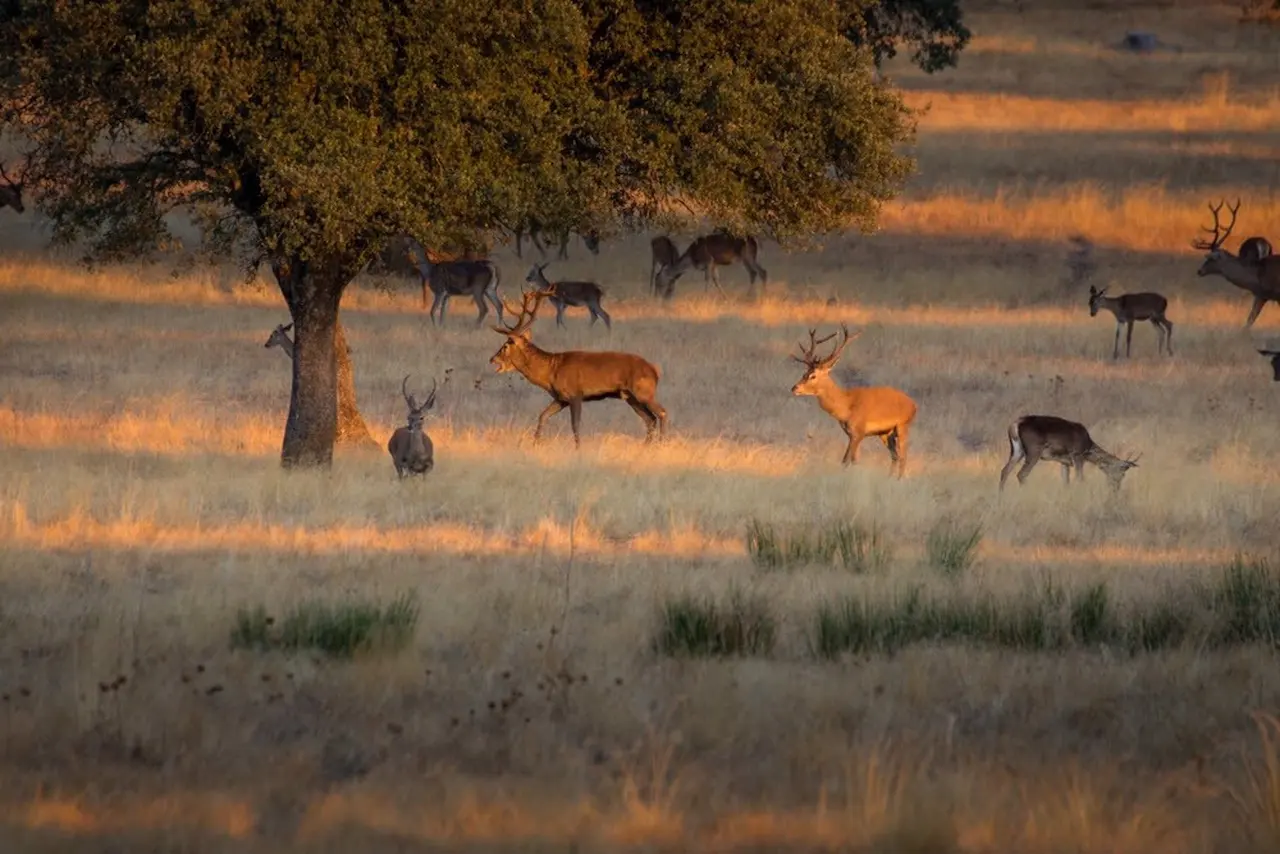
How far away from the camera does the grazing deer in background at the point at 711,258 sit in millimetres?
33719

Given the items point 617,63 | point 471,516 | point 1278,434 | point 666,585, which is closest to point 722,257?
point 1278,434

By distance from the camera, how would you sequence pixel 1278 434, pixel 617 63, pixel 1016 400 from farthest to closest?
pixel 1016 400, pixel 1278 434, pixel 617 63

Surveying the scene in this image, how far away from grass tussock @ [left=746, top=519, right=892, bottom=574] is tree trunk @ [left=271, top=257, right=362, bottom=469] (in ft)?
16.8

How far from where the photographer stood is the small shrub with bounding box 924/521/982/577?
39.7 feet

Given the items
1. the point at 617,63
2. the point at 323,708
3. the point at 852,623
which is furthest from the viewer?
the point at 617,63

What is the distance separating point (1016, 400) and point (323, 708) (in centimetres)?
1579

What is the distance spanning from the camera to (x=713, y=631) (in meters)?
9.64

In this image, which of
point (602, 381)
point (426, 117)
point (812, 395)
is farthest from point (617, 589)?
point (812, 395)

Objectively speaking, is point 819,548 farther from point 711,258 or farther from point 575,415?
point 711,258

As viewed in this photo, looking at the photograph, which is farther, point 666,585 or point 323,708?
point 666,585

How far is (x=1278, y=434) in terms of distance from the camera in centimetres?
2041

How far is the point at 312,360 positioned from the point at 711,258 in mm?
17407

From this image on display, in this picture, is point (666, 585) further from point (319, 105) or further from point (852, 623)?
point (319, 105)

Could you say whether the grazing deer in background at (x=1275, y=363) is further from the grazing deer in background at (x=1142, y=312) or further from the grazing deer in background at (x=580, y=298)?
the grazing deer in background at (x=580, y=298)
